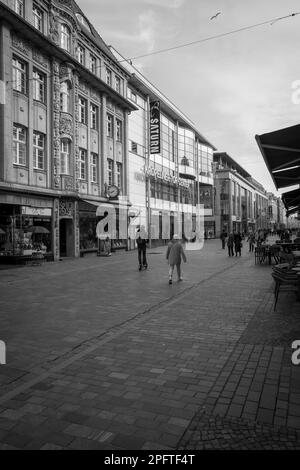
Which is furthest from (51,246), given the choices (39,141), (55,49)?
(55,49)

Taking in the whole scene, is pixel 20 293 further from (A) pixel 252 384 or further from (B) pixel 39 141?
(B) pixel 39 141

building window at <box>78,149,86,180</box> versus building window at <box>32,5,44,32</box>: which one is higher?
building window at <box>32,5,44,32</box>

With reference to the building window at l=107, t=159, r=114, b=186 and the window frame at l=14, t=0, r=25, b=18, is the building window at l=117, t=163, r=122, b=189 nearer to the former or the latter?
the building window at l=107, t=159, r=114, b=186

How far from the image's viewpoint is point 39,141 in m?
22.0

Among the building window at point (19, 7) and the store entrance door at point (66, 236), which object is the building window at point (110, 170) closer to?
the store entrance door at point (66, 236)

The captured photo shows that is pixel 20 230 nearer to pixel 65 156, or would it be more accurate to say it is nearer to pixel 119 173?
pixel 65 156

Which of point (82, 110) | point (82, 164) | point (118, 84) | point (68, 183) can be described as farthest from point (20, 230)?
point (118, 84)

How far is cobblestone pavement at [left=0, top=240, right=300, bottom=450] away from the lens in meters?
3.34

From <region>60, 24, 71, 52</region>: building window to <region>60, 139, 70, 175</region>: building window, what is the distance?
18.7 ft

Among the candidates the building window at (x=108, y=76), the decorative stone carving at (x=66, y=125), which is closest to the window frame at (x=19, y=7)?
the decorative stone carving at (x=66, y=125)

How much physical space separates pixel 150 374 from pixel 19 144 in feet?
59.0

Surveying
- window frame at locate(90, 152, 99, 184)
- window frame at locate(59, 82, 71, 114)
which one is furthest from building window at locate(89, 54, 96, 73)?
window frame at locate(90, 152, 99, 184)

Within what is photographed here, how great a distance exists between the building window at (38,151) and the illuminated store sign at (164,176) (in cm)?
1662

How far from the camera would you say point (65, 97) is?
942 inches
